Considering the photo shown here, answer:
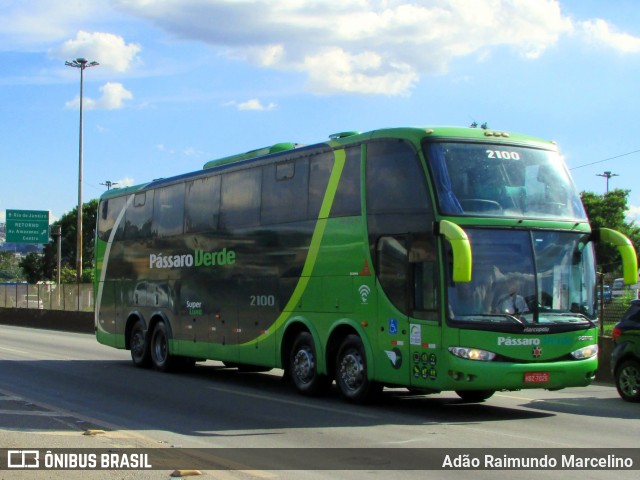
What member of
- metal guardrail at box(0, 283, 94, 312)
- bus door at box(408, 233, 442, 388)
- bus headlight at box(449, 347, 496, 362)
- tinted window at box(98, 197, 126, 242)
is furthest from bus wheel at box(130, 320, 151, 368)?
metal guardrail at box(0, 283, 94, 312)

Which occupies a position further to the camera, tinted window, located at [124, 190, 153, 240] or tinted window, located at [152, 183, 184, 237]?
tinted window, located at [124, 190, 153, 240]

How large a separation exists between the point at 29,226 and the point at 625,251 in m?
47.0

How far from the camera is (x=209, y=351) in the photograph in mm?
18125

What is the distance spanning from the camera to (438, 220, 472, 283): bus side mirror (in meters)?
11.2

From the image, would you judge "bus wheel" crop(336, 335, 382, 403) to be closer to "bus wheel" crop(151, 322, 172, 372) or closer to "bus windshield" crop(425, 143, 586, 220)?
"bus windshield" crop(425, 143, 586, 220)

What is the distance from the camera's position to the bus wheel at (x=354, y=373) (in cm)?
1366

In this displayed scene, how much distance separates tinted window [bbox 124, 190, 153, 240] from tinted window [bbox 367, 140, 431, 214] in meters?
8.51

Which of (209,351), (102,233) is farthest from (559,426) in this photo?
(102,233)

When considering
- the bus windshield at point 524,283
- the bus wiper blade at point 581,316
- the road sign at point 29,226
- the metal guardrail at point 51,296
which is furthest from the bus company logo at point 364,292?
the road sign at point 29,226

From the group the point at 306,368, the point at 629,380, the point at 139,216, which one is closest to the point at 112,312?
the point at 139,216

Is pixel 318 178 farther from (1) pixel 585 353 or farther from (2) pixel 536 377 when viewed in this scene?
(1) pixel 585 353

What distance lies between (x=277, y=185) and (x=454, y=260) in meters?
5.33

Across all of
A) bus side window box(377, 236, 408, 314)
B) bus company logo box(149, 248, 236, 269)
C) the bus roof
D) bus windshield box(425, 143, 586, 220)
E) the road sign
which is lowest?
bus side window box(377, 236, 408, 314)

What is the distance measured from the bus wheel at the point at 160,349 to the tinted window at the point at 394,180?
8.00m
